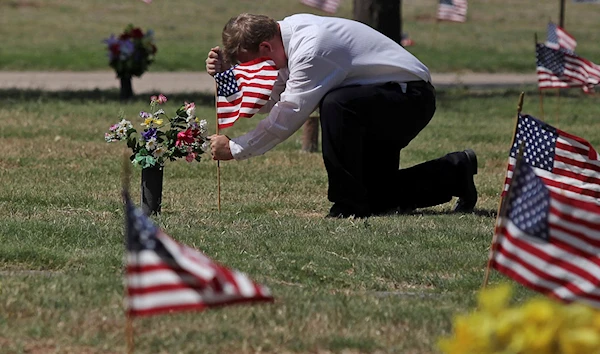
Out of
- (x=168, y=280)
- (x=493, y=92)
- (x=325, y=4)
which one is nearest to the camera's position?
(x=168, y=280)

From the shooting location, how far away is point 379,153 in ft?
27.0

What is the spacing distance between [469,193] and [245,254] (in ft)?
7.78

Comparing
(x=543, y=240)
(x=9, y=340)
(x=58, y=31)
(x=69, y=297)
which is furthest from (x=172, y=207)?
(x=58, y=31)

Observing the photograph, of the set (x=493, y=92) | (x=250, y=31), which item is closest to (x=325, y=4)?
(x=493, y=92)

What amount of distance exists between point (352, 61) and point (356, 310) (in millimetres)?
2866

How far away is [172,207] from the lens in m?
8.52

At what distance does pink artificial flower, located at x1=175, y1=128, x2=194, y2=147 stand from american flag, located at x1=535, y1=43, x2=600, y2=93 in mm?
5655

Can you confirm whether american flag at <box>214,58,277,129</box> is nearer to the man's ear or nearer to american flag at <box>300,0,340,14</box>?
the man's ear

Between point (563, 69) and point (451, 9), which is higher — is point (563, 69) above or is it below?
above

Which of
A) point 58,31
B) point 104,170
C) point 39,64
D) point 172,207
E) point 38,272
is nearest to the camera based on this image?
point 38,272

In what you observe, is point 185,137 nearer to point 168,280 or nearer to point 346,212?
point 346,212

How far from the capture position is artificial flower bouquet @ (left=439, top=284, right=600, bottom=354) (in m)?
3.44

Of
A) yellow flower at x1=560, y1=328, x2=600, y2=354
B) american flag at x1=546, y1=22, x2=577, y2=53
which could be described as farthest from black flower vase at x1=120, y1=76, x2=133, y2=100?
yellow flower at x1=560, y1=328, x2=600, y2=354

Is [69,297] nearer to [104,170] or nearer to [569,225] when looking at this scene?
[569,225]
